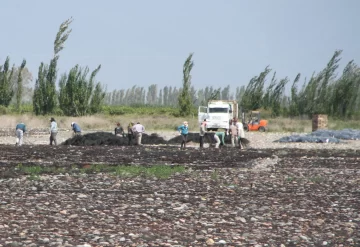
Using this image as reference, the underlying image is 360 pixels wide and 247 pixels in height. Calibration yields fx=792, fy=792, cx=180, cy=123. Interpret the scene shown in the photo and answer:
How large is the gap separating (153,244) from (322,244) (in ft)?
9.15

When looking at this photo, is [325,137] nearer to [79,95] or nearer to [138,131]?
[138,131]

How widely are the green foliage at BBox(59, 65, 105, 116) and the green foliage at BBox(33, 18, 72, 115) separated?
2.28 m

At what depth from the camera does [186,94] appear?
10162 centimetres

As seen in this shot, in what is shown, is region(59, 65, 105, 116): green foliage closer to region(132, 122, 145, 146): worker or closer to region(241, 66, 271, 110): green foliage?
region(241, 66, 271, 110): green foliage

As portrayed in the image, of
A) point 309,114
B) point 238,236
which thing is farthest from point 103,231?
point 309,114

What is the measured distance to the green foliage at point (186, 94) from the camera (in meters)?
101

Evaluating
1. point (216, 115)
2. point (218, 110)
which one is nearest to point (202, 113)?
point (218, 110)

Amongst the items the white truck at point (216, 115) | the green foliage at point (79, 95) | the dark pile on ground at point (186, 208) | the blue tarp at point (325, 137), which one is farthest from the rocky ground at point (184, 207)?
the green foliage at point (79, 95)

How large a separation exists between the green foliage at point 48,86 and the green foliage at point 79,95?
2276 millimetres

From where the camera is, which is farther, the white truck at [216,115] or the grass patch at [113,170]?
the white truck at [216,115]

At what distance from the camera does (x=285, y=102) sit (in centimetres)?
11194

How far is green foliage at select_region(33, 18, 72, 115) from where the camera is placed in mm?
92688

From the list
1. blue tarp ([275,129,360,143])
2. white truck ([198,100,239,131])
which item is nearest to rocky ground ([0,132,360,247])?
blue tarp ([275,129,360,143])

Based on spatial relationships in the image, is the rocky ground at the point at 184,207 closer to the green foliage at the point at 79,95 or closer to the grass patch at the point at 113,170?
the grass patch at the point at 113,170
